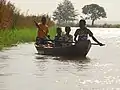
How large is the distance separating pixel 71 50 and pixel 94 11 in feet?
346

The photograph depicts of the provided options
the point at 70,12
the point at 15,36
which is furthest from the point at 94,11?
the point at 15,36

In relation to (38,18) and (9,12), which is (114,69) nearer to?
(9,12)

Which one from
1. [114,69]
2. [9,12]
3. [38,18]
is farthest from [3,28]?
[38,18]

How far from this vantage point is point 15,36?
27594mm

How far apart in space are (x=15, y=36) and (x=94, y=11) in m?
98.1

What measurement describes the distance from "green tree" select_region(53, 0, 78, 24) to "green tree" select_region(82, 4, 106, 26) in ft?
23.8

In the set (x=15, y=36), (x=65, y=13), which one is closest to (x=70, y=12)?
(x=65, y=13)

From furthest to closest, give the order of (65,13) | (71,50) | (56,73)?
1. (65,13)
2. (71,50)
3. (56,73)

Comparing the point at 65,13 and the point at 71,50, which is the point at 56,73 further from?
the point at 65,13

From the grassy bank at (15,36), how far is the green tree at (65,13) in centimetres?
7940

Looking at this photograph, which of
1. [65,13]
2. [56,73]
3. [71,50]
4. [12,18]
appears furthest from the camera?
[65,13]

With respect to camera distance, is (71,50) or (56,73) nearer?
(56,73)

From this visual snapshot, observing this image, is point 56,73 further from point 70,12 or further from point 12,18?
point 70,12

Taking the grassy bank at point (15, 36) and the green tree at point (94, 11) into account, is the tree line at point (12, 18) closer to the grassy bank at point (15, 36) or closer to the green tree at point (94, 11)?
the grassy bank at point (15, 36)
